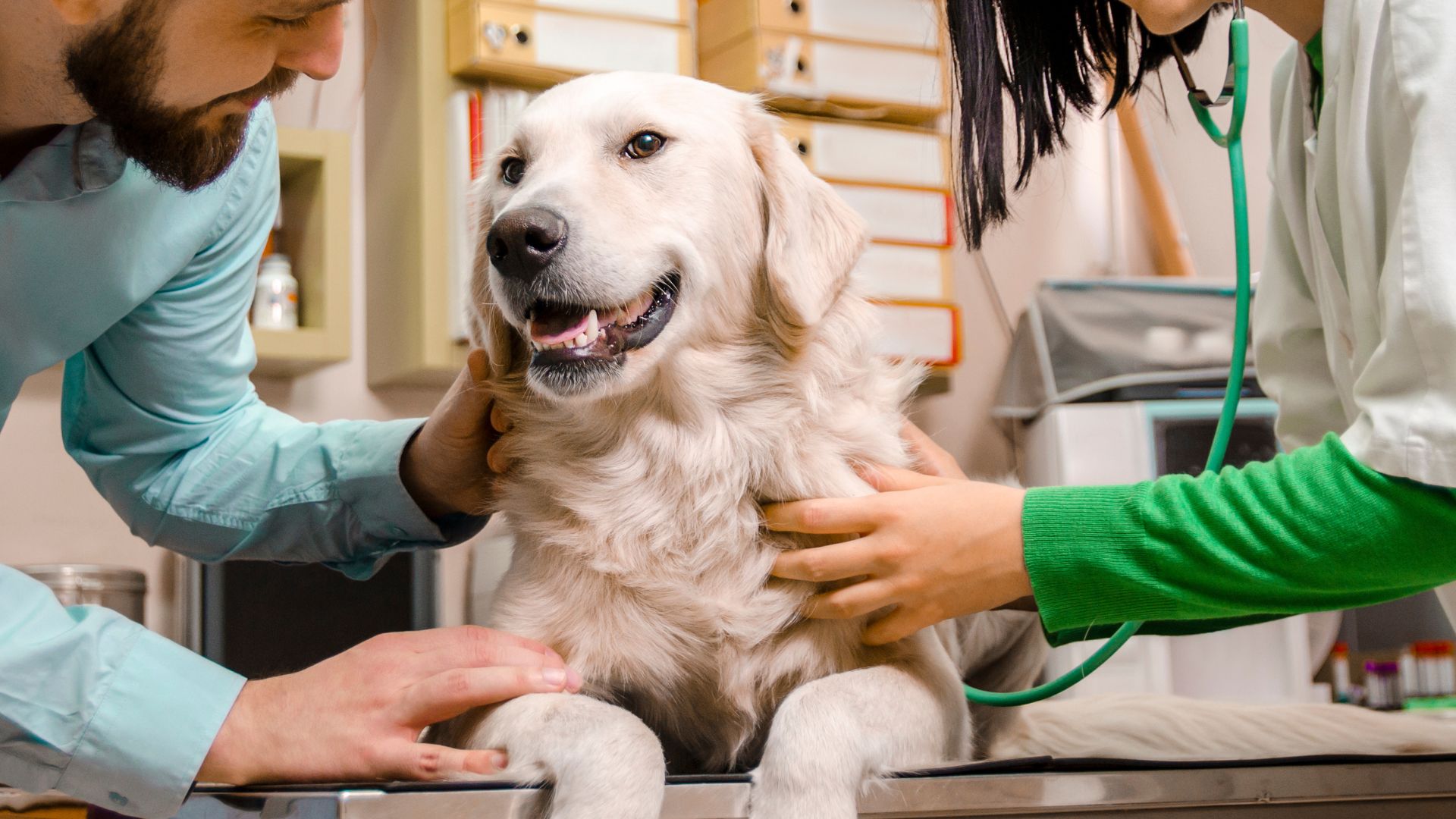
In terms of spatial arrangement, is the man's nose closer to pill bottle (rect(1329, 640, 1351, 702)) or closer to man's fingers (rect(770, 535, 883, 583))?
man's fingers (rect(770, 535, 883, 583))

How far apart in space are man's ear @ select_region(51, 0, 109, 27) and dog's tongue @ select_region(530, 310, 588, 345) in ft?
1.32

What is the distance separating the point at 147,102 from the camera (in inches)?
37.3

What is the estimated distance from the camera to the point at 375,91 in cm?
260

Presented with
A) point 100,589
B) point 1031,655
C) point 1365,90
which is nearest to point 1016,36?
point 1365,90

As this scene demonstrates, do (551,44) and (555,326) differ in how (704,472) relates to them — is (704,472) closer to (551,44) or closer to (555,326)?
(555,326)

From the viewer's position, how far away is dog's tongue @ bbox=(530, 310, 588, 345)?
106 cm

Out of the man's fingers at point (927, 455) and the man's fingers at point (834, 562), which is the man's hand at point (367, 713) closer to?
the man's fingers at point (834, 562)

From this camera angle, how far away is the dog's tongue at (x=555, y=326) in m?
1.06

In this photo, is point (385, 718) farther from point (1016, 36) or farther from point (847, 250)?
point (1016, 36)

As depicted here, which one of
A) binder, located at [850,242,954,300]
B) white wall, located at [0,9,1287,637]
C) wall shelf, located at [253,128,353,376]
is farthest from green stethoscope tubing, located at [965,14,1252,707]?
wall shelf, located at [253,128,353,376]

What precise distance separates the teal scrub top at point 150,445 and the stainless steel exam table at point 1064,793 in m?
0.08

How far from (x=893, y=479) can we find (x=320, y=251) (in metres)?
1.61

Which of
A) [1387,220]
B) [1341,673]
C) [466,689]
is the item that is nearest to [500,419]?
[466,689]

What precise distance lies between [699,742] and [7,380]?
27.5 inches
